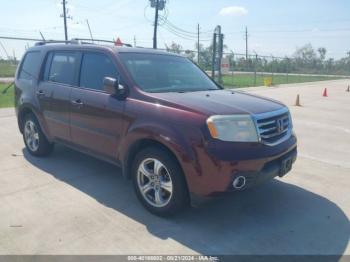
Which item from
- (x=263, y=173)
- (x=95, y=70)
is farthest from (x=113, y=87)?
(x=263, y=173)

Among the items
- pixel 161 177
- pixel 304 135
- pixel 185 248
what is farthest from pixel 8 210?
pixel 304 135

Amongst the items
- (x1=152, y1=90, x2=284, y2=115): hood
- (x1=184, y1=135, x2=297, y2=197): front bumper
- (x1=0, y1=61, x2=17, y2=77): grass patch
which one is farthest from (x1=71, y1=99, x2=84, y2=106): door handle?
(x1=0, y1=61, x2=17, y2=77): grass patch

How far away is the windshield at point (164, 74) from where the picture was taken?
414 cm

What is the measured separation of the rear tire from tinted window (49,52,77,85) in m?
0.91

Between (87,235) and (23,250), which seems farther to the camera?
(87,235)

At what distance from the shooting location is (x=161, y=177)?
368 centimetres

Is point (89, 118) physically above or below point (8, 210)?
above

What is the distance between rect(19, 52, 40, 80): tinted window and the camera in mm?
5531

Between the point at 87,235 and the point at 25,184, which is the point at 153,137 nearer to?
the point at 87,235

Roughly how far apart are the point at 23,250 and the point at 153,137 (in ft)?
5.21

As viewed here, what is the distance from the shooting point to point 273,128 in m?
3.70

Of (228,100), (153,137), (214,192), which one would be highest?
(228,100)

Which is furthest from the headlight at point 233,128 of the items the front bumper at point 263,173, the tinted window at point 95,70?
the tinted window at point 95,70

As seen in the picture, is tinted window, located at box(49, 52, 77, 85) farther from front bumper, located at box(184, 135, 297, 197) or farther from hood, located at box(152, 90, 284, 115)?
front bumper, located at box(184, 135, 297, 197)
